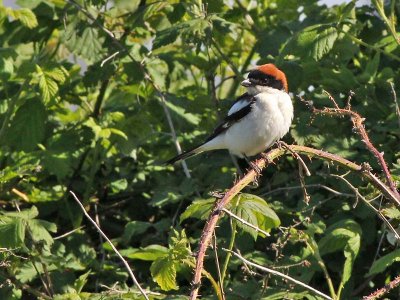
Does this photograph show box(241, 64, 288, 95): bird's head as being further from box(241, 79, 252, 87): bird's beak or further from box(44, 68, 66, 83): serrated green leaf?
box(44, 68, 66, 83): serrated green leaf

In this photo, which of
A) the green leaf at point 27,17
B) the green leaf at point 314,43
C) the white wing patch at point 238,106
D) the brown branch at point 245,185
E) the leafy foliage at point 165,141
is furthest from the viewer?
the green leaf at point 27,17

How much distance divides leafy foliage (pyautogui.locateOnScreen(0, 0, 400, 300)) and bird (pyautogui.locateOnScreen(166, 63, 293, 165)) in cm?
9

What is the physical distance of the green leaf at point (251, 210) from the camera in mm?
2801

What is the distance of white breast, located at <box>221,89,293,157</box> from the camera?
4.30m

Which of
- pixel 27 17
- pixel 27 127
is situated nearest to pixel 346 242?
pixel 27 127

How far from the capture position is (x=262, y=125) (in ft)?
14.5

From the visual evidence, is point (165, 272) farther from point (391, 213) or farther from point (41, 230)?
point (41, 230)

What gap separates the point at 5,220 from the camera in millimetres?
3684

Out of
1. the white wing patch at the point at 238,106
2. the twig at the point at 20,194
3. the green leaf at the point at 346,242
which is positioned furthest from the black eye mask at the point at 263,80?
the twig at the point at 20,194

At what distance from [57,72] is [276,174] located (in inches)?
47.7

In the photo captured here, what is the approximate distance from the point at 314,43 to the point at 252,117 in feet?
2.02

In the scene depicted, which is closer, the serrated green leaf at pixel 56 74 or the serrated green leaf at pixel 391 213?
the serrated green leaf at pixel 391 213

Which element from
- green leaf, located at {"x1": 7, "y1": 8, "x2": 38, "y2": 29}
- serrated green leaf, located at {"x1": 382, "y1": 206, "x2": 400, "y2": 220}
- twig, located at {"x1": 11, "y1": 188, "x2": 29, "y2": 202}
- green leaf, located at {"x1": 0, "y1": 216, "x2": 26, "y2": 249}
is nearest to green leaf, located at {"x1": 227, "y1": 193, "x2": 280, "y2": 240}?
serrated green leaf, located at {"x1": 382, "y1": 206, "x2": 400, "y2": 220}

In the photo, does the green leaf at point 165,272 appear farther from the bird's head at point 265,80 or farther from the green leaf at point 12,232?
the bird's head at point 265,80
